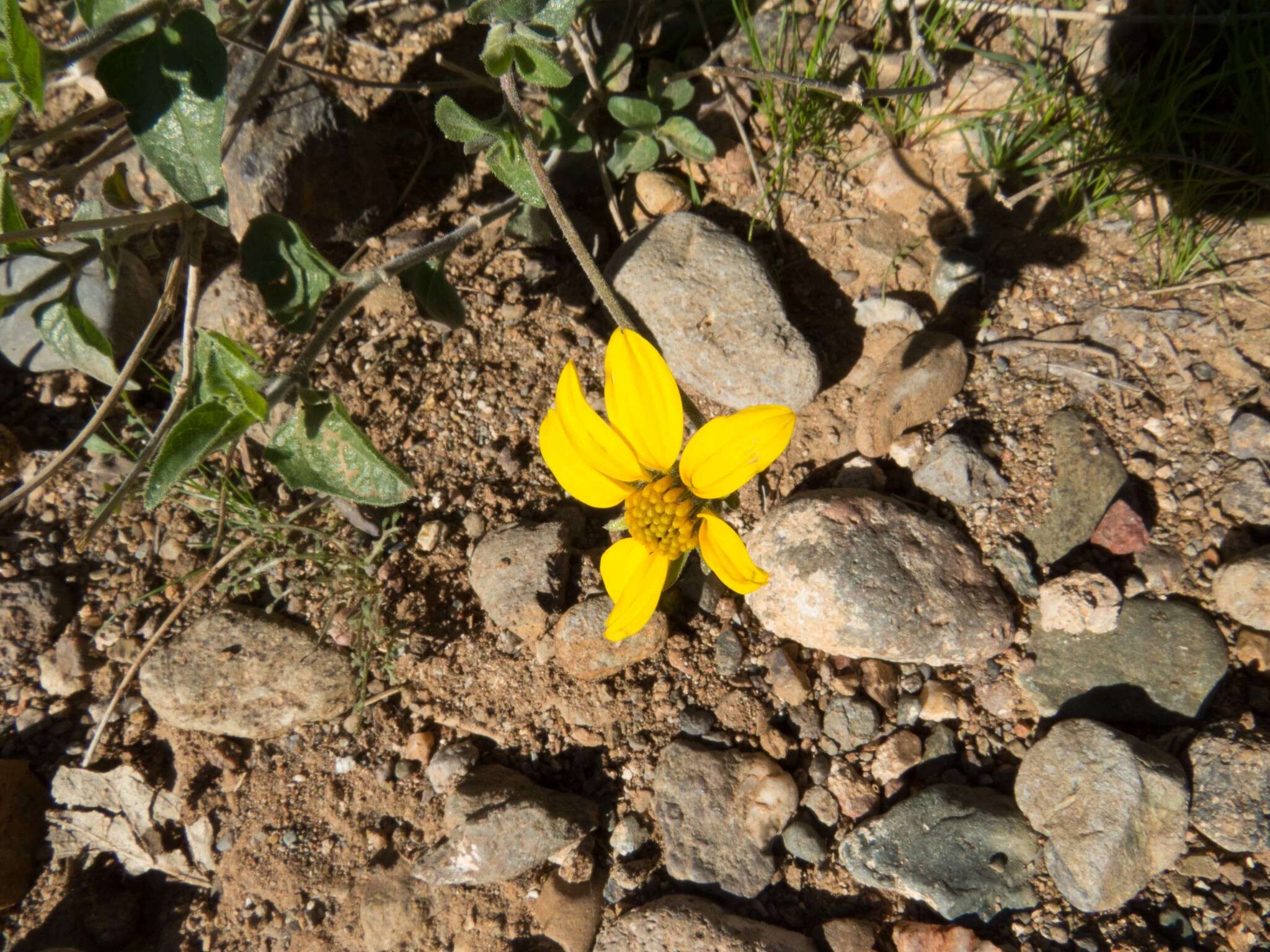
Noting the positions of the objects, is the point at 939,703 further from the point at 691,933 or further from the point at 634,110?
the point at 634,110

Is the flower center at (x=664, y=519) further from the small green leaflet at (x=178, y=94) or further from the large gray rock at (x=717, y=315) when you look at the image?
the small green leaflet at (x=178, y=94)

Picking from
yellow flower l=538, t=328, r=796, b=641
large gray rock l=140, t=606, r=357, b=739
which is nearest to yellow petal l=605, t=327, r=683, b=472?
yellow flower l=538, t=328, r=796, b=641

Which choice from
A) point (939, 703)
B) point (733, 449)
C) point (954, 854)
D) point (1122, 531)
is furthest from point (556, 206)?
point (954, 854)

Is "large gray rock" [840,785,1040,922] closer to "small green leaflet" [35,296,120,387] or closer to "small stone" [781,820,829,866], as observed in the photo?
"small stone" [781,820,829,866]

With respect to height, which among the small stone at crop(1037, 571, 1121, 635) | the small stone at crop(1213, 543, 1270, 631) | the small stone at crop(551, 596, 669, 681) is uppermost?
the small stone at crop(1213, 543, 1270, 631)

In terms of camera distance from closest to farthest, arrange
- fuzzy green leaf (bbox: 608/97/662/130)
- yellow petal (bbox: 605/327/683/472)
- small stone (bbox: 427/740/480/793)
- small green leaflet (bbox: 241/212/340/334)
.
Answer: yellow petal (bbox: 605/327/683/472), small green leaflet (bbox: 241/212/340/334), small stone (bbox: 427/740/480/793), fuzzy green leaf (bbox: 608/97/662/130)

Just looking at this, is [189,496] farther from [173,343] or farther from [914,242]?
[914,242]

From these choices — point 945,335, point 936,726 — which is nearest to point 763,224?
point 945,335
